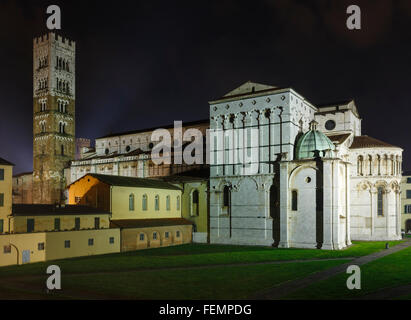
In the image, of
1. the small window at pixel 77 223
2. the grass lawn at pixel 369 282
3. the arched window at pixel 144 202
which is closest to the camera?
the grass lawn at pixel 369 282

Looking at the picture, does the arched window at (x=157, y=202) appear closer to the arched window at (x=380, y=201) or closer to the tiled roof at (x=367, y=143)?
the tiled roof at (x=367, y=143)

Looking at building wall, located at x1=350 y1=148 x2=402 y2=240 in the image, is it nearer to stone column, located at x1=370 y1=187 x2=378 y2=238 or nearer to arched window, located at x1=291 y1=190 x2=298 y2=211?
stone column, located at x1=370 y1=187 x2=378 y2=238

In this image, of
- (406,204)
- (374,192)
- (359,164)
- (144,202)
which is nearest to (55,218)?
(144,202)

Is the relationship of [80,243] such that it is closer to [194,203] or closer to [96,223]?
[96,223]

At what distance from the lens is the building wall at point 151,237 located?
43.5 meters

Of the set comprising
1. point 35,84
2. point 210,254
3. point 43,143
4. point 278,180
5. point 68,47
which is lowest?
point 210,254

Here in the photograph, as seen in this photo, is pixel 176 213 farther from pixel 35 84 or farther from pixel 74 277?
pixel 35 84

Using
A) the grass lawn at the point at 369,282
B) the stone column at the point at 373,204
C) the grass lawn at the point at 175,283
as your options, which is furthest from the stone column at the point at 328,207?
the stone column at the point at 373,204

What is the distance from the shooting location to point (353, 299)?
67.4ft

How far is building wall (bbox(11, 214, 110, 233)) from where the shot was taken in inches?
1387

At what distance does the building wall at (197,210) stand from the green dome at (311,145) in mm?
13557
